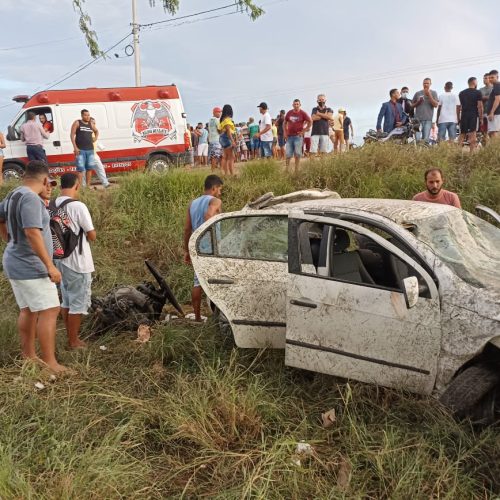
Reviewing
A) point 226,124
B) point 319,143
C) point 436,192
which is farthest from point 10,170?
point 436,192

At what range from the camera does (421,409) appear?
3.24 m

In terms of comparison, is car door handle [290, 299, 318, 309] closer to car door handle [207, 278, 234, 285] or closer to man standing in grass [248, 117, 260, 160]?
car door handle [207, 278, 234, 285]

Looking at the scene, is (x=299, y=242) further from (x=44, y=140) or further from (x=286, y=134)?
(x=44, y=140)

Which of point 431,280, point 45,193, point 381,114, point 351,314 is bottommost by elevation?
point 351,314

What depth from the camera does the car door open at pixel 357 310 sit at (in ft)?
10.4

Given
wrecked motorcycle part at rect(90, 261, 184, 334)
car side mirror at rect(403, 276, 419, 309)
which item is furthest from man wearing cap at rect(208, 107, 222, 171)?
car side mirror at rect(403, 276, 419, 309)

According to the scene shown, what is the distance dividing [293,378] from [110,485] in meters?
1.69

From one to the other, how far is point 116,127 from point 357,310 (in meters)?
11.4

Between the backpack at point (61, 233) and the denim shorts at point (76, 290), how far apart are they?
21 centimetres

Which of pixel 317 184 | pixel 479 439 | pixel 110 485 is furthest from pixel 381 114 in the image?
pixel 110 485

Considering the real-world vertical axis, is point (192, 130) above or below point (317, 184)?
above

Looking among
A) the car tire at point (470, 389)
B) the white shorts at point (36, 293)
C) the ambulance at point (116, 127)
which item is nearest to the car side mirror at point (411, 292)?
the car tire at point (470, 389)

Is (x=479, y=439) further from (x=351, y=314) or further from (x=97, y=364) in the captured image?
(x=97, y=364)

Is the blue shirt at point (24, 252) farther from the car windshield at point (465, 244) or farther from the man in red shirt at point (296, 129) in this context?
the man in red shirt at point (296, 129)
